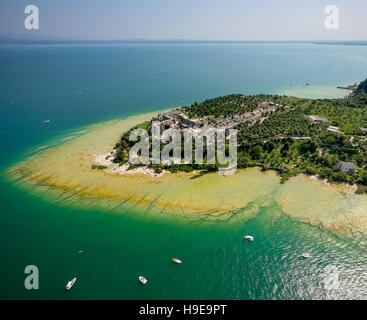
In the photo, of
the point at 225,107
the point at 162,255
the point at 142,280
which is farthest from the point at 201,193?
the point at 225,107

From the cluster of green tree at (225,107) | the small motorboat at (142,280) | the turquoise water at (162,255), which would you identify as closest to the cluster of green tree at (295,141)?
the cluster of green tree at (225,107)

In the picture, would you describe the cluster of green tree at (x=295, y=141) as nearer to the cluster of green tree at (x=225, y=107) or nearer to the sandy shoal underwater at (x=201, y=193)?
the cluster of green tree at (x=225, y=107)

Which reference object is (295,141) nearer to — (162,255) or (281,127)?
(281,127)

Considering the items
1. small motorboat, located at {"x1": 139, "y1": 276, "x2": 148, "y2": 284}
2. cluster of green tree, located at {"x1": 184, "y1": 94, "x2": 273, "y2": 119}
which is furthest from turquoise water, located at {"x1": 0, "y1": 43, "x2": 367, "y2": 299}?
cluster of green tree, located at {"x1": 184, "y1": 94, "x2": 273, "y2": 119}

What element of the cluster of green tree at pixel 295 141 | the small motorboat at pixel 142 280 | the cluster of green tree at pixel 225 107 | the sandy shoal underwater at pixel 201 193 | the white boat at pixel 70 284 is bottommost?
the white boat at pixel 70 284

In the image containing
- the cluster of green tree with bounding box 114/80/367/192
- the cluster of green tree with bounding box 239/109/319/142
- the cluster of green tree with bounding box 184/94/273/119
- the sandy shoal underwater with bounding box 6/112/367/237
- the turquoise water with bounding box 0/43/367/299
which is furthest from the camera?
the cluster of green tree with bounding box 184/94/273/119

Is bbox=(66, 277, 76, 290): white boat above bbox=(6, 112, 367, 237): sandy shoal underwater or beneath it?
beneath

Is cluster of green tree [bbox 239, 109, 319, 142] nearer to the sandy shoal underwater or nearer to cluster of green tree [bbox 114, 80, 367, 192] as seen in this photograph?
cluster of green tree [bbox 114, 80, 367, 192]

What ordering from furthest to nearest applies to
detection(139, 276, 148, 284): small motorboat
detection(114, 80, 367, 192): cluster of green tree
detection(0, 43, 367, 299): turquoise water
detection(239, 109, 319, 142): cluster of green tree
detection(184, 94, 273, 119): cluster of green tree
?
detection(184, 94, 273, 119): cluster of green tree → detection(239, 109, 319, 142): cluster of green tree → detection(114, 80, 367, 192): cluster of green tree → detection(139, 276, 148, 284): small motorboat → detection(0, 43, 367, 299): turquoise water

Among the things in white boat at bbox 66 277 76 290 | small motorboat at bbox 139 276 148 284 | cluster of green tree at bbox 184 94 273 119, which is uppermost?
cluster of green tree at bbox 184 94 273 119
